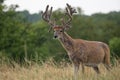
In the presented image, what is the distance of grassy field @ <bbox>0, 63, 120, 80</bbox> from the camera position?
447 inches

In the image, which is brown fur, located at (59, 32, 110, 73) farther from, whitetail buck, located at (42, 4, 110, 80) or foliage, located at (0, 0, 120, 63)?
foliage, located at (0, 0, 120, 63)

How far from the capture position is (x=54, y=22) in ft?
43.3

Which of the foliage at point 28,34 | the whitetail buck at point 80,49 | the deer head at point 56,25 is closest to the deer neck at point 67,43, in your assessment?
the whitetail buck at point 80,49

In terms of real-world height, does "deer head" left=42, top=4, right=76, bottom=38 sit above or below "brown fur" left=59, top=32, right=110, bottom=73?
above

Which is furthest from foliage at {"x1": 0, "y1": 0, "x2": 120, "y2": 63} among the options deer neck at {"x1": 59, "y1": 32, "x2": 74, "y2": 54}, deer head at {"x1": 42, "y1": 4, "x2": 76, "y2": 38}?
deer neck at {"x1": 59, "y1": 32, "x2": 74, "y2": 54}

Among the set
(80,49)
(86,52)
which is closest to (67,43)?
(80,49)

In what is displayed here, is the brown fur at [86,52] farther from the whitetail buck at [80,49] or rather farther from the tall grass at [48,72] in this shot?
the tall grass at [48,72]

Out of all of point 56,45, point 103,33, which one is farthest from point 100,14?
point 56,45

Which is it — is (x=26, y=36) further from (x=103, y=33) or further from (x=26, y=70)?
(x=26, y=70)

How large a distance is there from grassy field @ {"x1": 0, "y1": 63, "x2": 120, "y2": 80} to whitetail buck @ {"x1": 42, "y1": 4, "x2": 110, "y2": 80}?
253mm

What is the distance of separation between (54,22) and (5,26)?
30.1 m

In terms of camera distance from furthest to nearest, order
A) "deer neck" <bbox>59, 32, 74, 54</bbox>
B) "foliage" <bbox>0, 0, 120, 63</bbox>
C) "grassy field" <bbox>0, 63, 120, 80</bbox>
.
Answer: "foliage" <bbox>0, 0, 120, 63</bbox>
"deer neck" <bbox>59, 32, 74, 54</bbox>
"grassy field" <bbox>0, 63, 120, 80</bbox>

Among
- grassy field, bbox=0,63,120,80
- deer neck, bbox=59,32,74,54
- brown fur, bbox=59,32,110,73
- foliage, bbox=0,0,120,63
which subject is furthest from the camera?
foliage, bbox=0,0,120,63

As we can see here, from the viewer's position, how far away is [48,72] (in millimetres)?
12281
